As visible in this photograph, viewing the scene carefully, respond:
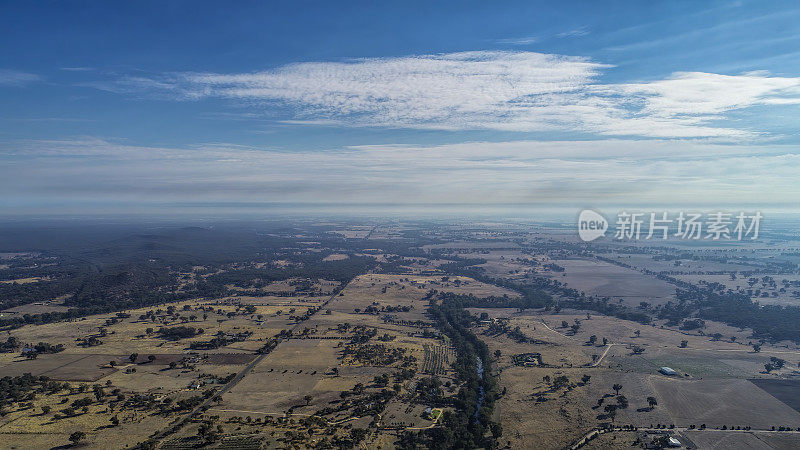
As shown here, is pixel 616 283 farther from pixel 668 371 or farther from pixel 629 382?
pixel 629 382

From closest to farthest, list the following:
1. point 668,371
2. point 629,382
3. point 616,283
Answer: point 629,382
point 668,371
point 616,283

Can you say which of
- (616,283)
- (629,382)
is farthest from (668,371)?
(616,283)

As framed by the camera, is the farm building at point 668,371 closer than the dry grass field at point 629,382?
No

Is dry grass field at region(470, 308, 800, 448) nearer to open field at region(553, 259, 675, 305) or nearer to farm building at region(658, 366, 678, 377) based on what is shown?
farm building at region(658, 366, 678, 377)

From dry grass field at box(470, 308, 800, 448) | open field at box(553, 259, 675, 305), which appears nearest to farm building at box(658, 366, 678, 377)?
dry grass field at box(470, 308, 800, 448)

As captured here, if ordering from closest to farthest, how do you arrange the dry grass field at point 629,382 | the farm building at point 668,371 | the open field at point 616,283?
the dry grass field at point 629,382 → the farm building at point 668,371 → the open field at point 616,283

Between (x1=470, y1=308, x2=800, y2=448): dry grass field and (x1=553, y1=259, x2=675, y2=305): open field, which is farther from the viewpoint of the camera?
(x1=553, y1=259, x2=675, y2=305): open field

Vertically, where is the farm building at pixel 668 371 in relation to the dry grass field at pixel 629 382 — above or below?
above

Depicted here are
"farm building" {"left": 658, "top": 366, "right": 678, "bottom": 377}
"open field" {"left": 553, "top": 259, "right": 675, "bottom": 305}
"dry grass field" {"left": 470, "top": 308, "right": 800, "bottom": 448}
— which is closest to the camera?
"dry grass field" {"left": 470, "top": 308, "right": 800, "bottom": 448}

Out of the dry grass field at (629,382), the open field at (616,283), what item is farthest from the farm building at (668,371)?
the open field at (616,283)

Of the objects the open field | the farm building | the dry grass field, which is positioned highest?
the open field

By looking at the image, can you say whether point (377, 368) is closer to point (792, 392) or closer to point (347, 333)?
point (347, 333)

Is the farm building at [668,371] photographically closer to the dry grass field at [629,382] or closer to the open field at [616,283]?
the dry grass field at [629,382]
